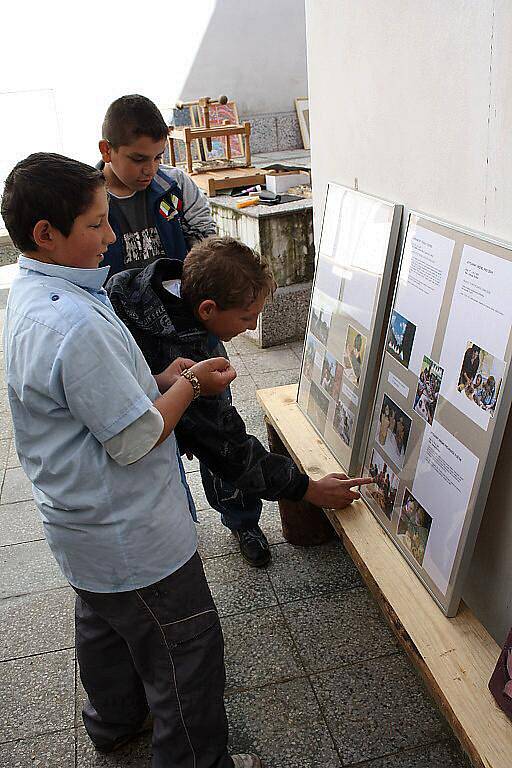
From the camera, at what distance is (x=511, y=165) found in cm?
153

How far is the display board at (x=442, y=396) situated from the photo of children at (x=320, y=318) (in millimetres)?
495

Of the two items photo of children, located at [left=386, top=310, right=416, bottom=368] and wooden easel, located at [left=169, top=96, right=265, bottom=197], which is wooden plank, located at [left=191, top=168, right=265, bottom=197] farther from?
photo of children, located at [left=386, top=310, right=416, bottom=368]

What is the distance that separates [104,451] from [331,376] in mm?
1236

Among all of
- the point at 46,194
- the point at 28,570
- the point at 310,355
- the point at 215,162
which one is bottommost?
the point at 28,570

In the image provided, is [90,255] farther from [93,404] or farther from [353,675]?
[353,675]

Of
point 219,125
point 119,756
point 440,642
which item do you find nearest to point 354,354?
point 440,642

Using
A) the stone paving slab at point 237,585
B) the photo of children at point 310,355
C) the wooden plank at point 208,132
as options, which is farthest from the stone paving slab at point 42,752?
the wooden plank at point 208,132

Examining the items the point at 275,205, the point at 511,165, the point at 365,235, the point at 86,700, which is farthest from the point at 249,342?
the point at 511,165

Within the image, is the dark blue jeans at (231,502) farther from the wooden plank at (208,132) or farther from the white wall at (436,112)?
the wooden plank at (208,132)

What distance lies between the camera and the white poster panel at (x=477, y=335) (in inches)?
61.4

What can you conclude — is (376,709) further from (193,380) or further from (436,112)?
(436,112)

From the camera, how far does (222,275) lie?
1.86m

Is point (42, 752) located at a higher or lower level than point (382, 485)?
lower

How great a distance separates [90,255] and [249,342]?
13.0ft
